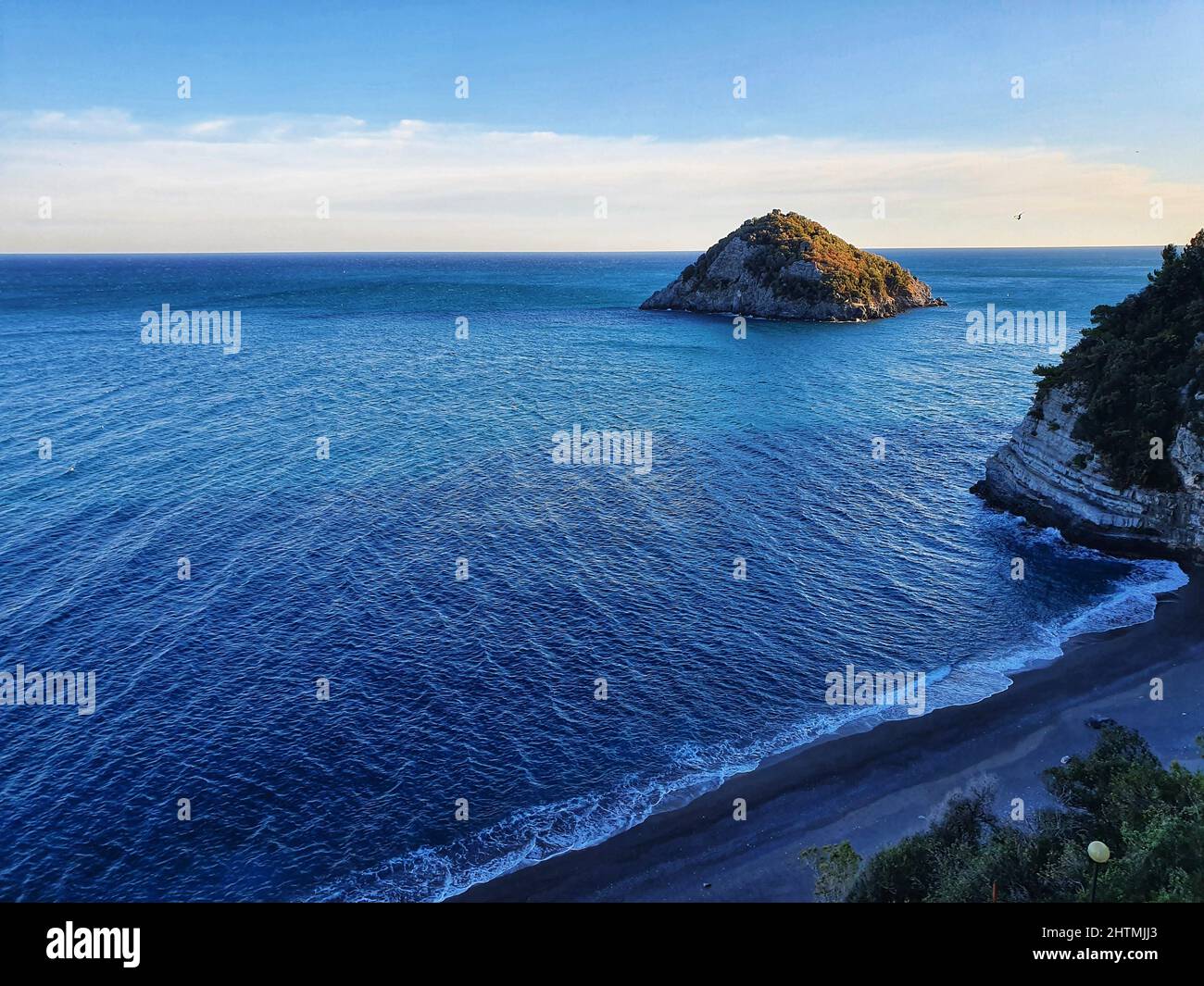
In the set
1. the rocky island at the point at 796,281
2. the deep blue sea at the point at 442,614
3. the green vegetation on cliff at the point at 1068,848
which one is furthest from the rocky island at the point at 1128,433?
the rocky island at the point at 796,281

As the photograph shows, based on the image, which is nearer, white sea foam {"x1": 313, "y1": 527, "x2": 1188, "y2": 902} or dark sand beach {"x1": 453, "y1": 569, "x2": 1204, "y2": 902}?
white sea foam {"x1": 313, "y1": 527, "x2": 1188, "y2": 902}

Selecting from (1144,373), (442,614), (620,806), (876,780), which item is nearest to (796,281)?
(1144,373)

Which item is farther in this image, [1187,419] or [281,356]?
[281,356]

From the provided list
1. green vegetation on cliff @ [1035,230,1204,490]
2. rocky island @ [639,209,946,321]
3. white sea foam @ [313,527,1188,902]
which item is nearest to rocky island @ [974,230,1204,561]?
green vegetation on cliff @ [1035,230,1204,490]

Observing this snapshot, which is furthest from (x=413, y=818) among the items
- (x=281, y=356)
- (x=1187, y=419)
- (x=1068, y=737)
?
(x=281, y=356)

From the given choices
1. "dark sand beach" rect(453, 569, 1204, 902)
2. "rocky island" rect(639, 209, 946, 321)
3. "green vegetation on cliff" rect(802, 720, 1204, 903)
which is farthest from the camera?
"rocky island" rect(639, 209, 946, 321)

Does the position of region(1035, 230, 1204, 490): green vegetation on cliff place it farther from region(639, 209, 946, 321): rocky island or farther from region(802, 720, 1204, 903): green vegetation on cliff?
region(639, 209, 946, 321): rocky island
